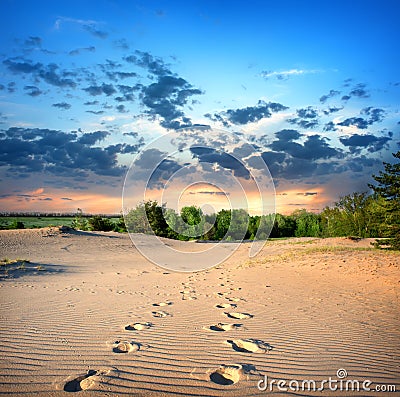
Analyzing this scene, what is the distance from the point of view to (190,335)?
16.7 ft

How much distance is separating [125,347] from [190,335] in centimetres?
114

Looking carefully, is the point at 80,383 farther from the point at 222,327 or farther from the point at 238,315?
the point at 238,315

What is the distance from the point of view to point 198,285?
11.4 meters

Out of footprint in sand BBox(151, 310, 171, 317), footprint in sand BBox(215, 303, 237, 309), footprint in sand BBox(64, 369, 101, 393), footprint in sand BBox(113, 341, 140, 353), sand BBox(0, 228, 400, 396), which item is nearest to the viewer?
footprint in sand BBox(64, 369, 101, 393)

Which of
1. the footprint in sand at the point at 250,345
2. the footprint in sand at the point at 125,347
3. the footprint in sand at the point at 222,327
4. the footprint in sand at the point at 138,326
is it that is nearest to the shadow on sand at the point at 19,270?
the footprint in sand at the point at 138,326

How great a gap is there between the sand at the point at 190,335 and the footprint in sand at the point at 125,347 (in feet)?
0.05

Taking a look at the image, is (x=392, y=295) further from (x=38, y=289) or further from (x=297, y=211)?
(x=297, y=211)

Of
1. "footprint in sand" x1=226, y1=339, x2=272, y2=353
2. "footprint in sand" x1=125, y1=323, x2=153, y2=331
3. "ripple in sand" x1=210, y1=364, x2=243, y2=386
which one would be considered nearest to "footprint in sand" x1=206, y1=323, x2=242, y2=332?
"footprint in sand" x1=226, y1=339, x2=272, y2=353

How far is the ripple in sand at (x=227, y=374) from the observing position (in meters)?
3.48

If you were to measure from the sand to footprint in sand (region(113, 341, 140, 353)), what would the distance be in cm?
1

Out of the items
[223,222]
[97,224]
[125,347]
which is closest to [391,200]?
[125,347]

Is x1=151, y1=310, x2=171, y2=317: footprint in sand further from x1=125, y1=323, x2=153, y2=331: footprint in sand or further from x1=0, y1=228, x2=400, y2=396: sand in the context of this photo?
x1=125, y1=323, x2=153, y2=331: footprint in sand

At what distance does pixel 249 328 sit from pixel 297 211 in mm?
77550

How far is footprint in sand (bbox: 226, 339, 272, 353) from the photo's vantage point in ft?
14.6
